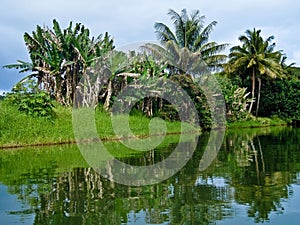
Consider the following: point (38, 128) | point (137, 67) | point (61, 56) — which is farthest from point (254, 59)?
point (38, 128)

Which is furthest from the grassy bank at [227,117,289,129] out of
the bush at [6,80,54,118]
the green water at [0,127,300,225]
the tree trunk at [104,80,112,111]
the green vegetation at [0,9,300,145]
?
the green water at [0,127,300,225]

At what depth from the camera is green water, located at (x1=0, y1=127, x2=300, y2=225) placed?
527 cm

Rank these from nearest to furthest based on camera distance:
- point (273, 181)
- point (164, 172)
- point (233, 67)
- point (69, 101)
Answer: point (273, 181) < point (164, 172) < point (69, 101) < point (233, 67)

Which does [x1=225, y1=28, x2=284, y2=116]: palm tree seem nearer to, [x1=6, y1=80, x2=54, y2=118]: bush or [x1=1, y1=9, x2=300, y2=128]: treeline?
[x1=1, y1=9, x2=300, y2=128]: treeline

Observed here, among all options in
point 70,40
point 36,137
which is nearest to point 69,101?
point 70,40

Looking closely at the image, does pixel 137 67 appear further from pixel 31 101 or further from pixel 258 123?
pixel 258 123

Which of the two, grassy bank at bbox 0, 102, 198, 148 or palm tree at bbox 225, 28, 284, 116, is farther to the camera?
palm tree at bbox 225, 28, 284, 116

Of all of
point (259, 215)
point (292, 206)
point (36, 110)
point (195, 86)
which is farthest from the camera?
point (195, 86)

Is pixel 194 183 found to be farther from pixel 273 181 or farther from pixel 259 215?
pixel 259 215

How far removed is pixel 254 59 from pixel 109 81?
44.5ft

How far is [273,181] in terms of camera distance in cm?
750

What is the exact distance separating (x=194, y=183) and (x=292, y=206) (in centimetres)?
224

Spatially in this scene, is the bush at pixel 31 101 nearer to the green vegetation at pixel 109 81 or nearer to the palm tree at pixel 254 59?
the green vegetation at pixel 109 81

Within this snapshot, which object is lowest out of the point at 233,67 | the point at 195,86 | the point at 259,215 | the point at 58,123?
the point at 259,215
